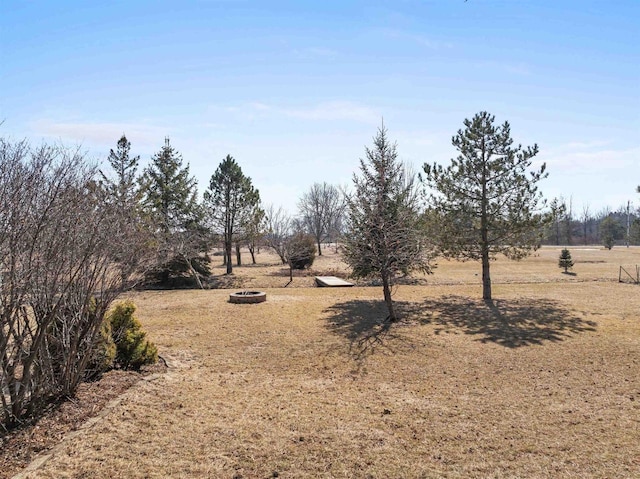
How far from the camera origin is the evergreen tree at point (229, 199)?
2812cm

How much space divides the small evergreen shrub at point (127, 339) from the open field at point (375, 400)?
649mm

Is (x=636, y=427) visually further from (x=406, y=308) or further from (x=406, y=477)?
(x=406, y=308)

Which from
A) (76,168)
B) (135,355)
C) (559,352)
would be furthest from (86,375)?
(559,352)

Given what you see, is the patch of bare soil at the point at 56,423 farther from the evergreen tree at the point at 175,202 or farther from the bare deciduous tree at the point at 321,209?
the bare deciduous tree at the point at 321,209

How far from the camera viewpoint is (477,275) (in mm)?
24281

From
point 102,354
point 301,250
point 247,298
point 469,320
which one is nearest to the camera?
point 102,354

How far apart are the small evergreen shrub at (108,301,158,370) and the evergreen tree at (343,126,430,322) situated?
6.43 m

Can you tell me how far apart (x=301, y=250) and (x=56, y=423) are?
2109 centimetres

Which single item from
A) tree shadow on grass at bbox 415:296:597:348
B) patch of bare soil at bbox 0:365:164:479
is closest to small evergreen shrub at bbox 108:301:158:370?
patch of bare soil at bbox 0:365:164:479

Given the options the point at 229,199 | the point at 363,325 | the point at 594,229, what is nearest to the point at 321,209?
the point at 229,199

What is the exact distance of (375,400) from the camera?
20.9 feet

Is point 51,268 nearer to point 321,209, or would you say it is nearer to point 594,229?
point 321,209

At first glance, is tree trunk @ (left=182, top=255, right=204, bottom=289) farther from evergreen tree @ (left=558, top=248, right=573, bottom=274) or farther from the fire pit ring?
evergreen tree @ (left=558, top=248, right=573, bottom=274)

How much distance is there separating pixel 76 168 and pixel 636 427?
7823 mm
